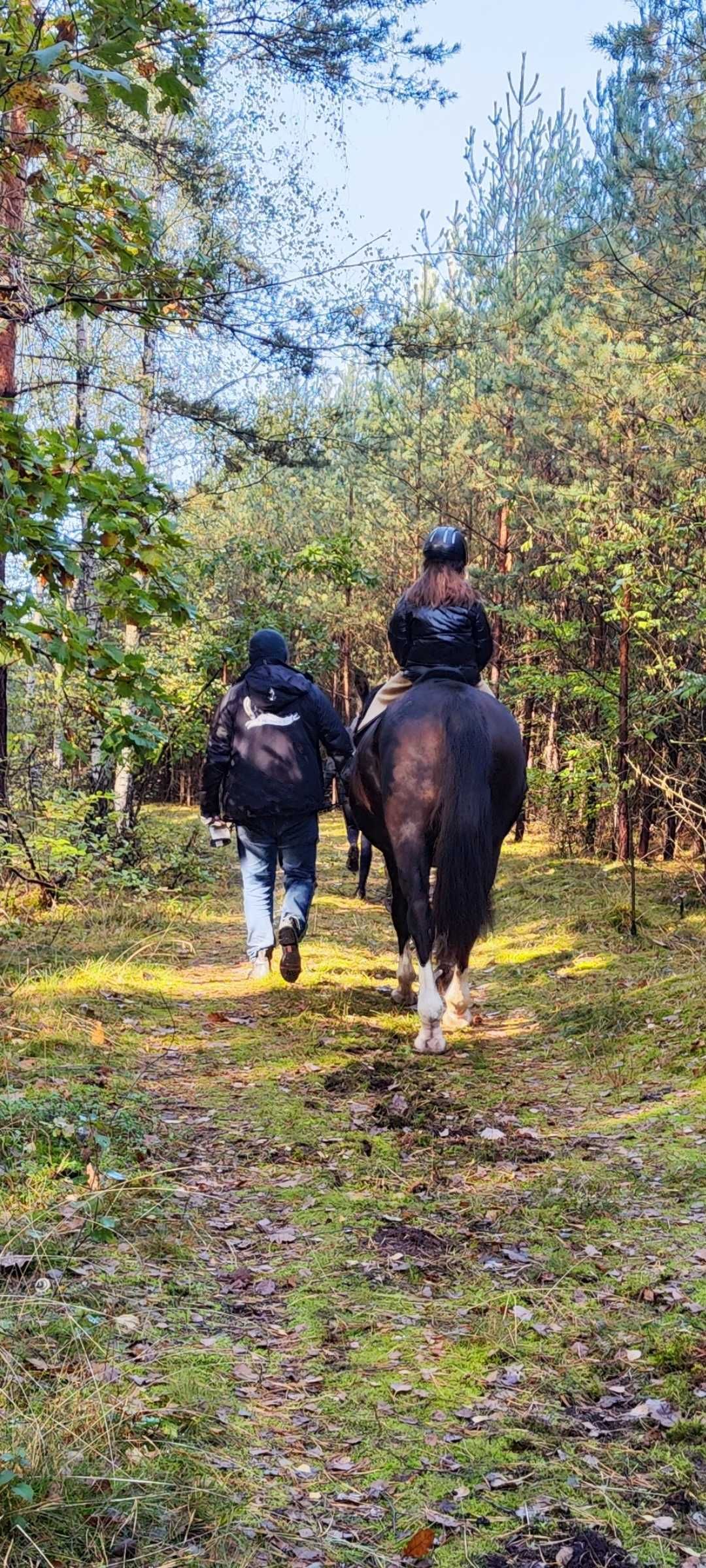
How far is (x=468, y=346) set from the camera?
591 centimetres

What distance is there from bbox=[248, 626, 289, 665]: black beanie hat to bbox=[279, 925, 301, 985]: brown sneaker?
169 cm

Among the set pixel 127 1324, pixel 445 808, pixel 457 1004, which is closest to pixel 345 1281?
pixel 127 1324

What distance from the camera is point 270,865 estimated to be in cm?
742

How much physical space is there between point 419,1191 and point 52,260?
11.2 feet

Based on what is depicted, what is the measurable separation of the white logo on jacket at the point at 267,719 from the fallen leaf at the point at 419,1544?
17.3 ft

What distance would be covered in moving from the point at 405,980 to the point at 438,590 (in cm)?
233

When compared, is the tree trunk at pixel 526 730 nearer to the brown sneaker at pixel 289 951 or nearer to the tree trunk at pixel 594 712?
the tree trunk at pixel 594 712

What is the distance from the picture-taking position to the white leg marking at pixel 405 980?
22.7 feet

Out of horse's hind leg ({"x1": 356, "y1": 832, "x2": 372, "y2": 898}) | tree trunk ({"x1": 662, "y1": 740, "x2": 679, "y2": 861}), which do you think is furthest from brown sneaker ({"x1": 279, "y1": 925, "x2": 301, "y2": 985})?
tree trunk ({"x1": 662, "y1": 740, "x2": 679, "y2": 861})

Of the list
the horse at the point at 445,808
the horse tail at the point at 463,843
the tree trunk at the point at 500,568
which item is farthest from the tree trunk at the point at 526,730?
the horse tail at the point at 463,843

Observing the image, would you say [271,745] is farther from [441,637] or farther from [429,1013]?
[429,1013]

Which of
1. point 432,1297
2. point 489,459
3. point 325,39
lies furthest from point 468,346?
point 489,459

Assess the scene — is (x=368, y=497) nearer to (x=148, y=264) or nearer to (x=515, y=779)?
(x=515, y=779)

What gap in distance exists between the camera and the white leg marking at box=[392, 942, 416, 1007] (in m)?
6.91
